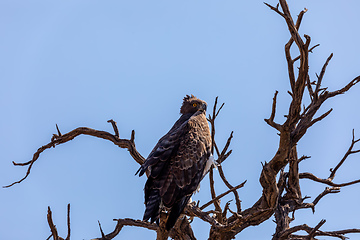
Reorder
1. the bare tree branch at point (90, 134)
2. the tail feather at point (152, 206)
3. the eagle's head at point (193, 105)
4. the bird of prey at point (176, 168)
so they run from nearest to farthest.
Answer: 1. the tail feather at point (152, 206)
2. the bird of prey at point (176, 168)
3. the bare tree branch at point (90, 134)
4. the eagle's head at point (193, 105)

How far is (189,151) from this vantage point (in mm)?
7945

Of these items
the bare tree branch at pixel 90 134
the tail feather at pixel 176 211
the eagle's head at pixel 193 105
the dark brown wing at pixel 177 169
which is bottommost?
the tail feather at pixel 176 211

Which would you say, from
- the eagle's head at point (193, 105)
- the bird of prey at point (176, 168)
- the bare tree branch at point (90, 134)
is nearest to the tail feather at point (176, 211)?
the bird of prey at point (176, 168)

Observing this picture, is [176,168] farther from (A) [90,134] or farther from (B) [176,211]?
(A) [90,134]

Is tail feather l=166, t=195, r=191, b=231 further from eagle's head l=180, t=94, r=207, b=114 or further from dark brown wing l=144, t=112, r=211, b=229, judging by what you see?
eagle's head l=180, t=94, r=207, b=114

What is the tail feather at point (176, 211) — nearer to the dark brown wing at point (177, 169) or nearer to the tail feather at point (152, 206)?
the dark brown wing at point (177, 169)

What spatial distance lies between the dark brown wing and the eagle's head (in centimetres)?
88

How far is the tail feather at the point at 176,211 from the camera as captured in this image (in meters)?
7.08

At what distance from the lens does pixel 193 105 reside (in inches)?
371

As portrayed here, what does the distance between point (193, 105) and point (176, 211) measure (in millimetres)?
2649

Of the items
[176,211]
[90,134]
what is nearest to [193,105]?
[90,134]

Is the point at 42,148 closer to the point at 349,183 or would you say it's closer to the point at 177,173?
the point at 177,173

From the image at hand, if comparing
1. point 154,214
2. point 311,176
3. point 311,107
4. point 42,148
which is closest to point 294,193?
point 311,176

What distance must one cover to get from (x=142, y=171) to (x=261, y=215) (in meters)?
1.69
